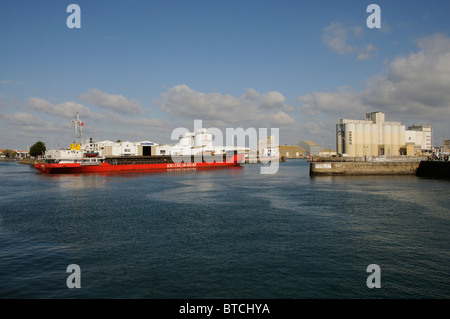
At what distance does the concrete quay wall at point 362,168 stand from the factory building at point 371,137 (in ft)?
197

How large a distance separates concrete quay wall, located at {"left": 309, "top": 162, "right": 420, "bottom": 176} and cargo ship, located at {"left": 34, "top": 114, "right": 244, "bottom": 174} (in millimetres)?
33788

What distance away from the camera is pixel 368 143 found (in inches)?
4653

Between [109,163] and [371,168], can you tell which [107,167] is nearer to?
[109,163]

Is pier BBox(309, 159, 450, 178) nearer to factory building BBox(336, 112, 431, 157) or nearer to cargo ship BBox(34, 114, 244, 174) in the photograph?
cargo ship BBox(34, 114, 244, 174)

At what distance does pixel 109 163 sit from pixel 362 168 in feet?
191

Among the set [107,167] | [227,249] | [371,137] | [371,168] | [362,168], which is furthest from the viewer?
[371,137]

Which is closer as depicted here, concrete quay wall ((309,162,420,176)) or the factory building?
concrete quay wall ((309,162,420,176))

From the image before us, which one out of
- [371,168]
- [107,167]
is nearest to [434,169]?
[371,168]

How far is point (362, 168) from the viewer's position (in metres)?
53.0

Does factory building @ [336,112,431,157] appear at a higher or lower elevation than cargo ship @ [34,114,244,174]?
higher

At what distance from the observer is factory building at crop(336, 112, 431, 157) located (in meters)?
116

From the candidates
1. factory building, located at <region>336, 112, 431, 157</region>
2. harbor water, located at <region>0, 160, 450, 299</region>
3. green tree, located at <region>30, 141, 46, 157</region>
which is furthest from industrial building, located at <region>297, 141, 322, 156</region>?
harbor water, located at <region>0, 160, 450, 299</region>
